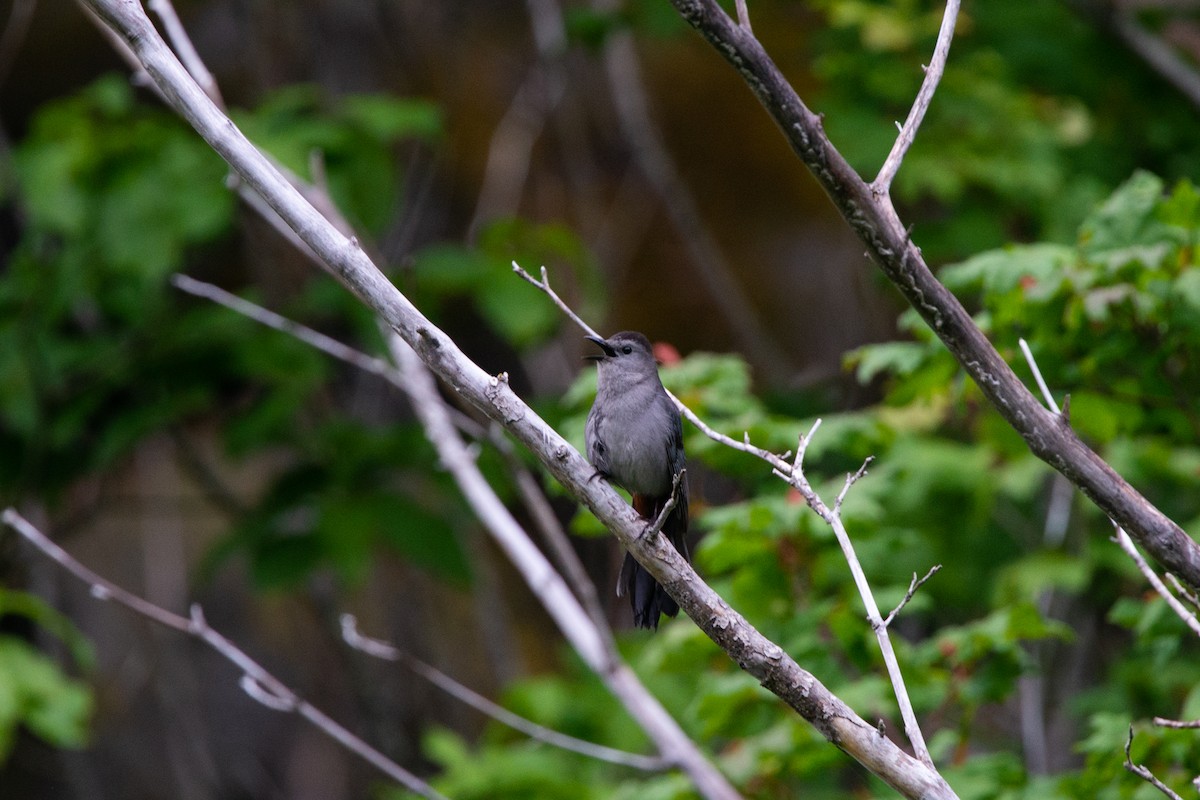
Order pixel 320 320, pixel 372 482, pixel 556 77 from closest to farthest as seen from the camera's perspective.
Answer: pixel 372 482 → pixel 320 320 → pixel 556 77

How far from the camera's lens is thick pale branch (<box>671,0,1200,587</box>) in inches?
89.3

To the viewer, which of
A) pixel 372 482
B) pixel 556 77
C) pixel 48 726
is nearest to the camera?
pixel 48 726

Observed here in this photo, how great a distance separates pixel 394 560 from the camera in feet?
27.9

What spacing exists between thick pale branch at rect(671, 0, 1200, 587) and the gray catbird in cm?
→ 117

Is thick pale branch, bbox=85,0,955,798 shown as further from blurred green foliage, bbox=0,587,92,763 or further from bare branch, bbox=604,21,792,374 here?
bare branch, bbox=604,21,792,374

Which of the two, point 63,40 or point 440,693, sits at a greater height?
point 63,40

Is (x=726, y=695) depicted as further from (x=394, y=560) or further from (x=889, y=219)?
(x=394, y=560)

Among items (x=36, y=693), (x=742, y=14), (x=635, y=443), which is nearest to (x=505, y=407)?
(x=742, y=14)

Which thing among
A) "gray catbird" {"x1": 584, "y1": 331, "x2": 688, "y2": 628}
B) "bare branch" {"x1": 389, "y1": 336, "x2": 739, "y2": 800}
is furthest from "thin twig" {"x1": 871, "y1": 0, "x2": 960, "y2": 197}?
"bare branch" {"x1": 389, "y1": 336, "x2": 739, "y2": 800}

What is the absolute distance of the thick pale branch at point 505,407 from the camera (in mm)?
2428

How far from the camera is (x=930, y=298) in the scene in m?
2.45

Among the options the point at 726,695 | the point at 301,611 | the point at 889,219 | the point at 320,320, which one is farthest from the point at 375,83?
the point at 889,219

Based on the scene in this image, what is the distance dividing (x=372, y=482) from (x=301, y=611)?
3977 millimetres

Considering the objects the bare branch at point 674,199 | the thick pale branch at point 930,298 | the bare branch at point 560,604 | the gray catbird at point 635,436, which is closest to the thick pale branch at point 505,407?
the thick pale branch at point 930,298
